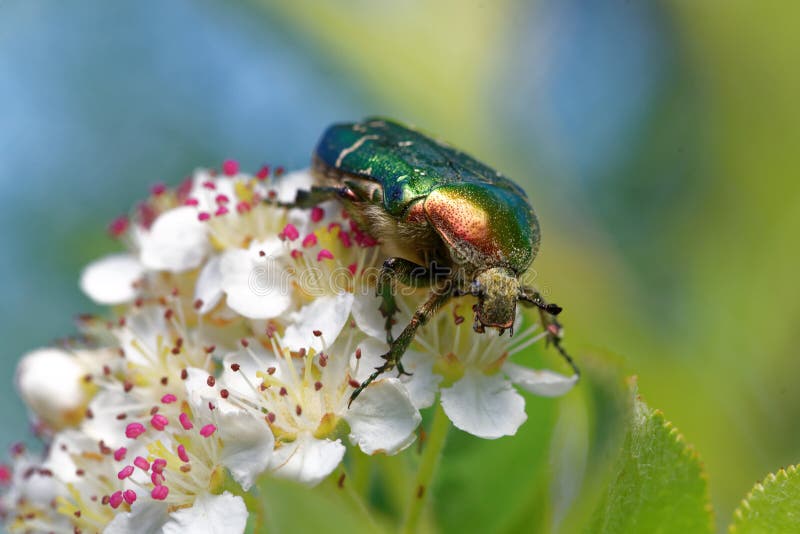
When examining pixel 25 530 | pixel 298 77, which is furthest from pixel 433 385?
pixel 298 77

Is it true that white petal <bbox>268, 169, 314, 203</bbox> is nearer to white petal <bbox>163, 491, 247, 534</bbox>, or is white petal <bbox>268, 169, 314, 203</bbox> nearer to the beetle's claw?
the beetle's claw

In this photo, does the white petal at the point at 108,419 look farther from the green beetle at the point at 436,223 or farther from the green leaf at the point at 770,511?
the green leaf at the point at 770,511

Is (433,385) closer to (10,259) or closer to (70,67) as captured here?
(10,259)

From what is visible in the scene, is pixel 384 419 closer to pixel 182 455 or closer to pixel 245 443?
pixel 245 443

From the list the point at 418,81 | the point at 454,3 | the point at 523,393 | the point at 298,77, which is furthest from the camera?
the point at 298,77

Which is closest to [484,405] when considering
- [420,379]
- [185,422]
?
[420,379]

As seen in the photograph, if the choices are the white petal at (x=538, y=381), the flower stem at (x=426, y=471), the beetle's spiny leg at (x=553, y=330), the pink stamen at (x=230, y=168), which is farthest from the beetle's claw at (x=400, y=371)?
the pink stamen at (x=230, y=168)
